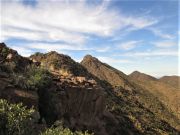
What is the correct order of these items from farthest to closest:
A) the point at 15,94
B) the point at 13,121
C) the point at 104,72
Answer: the point at 104,72
the point at 15,94
the point at 13,121

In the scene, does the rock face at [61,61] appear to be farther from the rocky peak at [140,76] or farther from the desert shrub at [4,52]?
the rocky peak at [140,76]

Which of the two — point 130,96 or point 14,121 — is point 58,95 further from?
point 130,96

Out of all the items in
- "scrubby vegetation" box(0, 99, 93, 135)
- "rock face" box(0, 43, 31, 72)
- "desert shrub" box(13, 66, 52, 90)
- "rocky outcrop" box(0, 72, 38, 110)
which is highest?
"rock face" box(0, 43, 31, 72)

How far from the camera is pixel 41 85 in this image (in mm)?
25969

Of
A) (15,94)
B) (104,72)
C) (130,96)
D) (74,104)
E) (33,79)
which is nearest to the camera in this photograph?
(15,94)

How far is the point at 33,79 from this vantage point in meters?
25.6

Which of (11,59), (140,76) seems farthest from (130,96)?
(140,76)

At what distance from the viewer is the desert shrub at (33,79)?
2454 centimetres

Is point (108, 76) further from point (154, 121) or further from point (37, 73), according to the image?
point (37, 73)

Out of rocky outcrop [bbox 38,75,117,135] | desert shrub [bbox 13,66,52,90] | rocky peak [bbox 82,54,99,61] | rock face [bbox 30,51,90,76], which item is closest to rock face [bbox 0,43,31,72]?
desert shrub [bbox 13,66,52,90]

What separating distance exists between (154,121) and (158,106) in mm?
12090

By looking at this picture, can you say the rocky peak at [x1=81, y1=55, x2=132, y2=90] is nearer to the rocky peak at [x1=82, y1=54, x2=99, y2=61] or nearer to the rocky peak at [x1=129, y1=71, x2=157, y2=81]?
the rocky peak at [x1=82, y1=54, x2=99, y2=61]

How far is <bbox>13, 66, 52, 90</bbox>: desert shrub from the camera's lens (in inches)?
966

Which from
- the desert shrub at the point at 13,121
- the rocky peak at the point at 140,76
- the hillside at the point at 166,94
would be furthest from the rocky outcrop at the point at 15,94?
the rocky peak at the point at 140,76
